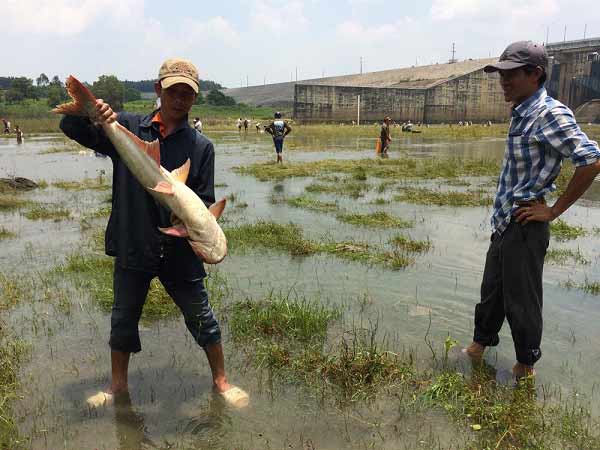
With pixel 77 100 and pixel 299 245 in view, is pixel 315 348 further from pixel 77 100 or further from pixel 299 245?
pixel 299 245

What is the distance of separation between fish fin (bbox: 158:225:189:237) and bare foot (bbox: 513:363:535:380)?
2.65 metres

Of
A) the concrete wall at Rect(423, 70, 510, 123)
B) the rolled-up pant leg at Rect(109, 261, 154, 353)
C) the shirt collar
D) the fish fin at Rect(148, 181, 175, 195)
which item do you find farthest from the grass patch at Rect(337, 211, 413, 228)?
the concrete wall at Rect(423, 70, 510, 123)

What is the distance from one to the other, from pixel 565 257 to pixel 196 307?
223 inches

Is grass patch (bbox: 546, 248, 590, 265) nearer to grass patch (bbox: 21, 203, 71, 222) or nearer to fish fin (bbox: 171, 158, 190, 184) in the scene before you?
fish fin (bbox: 171, 158, 190, 184)

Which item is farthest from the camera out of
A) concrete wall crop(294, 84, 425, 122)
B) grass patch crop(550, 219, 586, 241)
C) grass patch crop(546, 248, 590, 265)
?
concrete wall crop(294, 84, 425, 122)

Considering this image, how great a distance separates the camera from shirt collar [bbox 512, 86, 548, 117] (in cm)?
329

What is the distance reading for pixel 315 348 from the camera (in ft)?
13.5

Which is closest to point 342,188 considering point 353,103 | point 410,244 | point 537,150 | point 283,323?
point 410,244

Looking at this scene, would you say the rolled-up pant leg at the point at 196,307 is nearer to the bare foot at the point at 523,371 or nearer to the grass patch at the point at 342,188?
Result: the bare foot at the point at 523,371

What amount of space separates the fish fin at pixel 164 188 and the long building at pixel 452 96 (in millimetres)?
62391

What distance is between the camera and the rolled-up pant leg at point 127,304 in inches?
127

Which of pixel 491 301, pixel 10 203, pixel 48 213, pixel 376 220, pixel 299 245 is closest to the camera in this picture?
pixel 491 301

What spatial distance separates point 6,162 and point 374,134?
110 feet

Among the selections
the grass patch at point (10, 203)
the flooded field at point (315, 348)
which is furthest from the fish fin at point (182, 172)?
the grass patch at point (10, 203)
